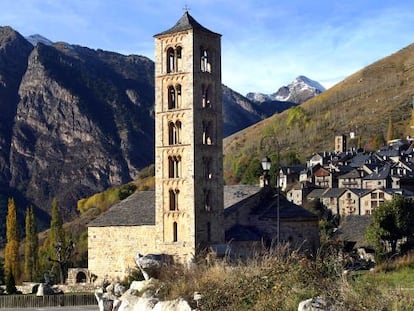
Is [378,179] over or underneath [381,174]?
underneath

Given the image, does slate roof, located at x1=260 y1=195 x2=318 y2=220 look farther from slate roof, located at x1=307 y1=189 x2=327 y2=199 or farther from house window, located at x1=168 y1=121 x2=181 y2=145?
slate roof, located at x1=307 y1=189 x2=327 y2=199

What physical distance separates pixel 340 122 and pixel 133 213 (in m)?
114

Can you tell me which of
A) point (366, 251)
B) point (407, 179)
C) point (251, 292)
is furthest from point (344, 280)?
point (407, 179)

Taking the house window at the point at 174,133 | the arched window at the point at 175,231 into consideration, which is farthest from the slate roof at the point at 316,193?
the arched window at the point at 175,231

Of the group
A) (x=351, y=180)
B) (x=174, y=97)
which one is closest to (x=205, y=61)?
(x=174, y=97)

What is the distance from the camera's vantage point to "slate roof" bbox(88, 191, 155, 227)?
4897 centimetres

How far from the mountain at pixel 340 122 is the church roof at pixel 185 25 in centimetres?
7044

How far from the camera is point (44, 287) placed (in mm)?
42438

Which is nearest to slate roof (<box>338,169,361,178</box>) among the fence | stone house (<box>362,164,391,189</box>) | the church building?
stone house (<box>362,164,391,189</box>)

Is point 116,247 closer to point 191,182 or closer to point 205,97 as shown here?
point 191,182

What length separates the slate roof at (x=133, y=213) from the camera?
49.0 m

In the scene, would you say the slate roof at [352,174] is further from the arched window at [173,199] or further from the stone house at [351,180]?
the arched window at [173,199]

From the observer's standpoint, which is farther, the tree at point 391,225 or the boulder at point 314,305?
the tree at point 391,225

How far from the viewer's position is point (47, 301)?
37125 millimetres
